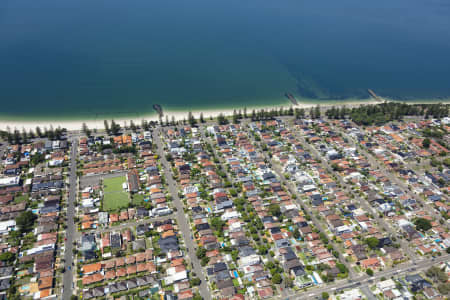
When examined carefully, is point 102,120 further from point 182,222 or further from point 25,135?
point 182,222

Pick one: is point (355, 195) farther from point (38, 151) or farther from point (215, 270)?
point (38, 151)

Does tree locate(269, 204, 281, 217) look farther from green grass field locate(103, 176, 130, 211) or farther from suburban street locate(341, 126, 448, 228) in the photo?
suburban street locate(341, 126, 448, 228)

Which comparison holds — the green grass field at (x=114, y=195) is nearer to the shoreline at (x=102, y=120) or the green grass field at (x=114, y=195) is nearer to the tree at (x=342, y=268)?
the shoreline at (x=102, y=120)

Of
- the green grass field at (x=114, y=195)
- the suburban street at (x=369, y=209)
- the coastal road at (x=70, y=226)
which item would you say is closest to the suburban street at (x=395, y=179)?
the suburban street at (x=369, y=209)

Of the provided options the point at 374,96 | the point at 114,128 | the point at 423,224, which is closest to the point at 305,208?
the point at 423,224

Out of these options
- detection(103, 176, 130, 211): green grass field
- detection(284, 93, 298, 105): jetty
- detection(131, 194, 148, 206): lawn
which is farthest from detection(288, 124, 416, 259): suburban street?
detection(103, 176, 130, 211): green grass field

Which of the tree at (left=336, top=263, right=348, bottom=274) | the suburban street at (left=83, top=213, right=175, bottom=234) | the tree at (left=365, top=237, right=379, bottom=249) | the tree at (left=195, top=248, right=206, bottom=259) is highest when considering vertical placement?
the suburban street at (left=83, top=213, right=175, bottom=234)
